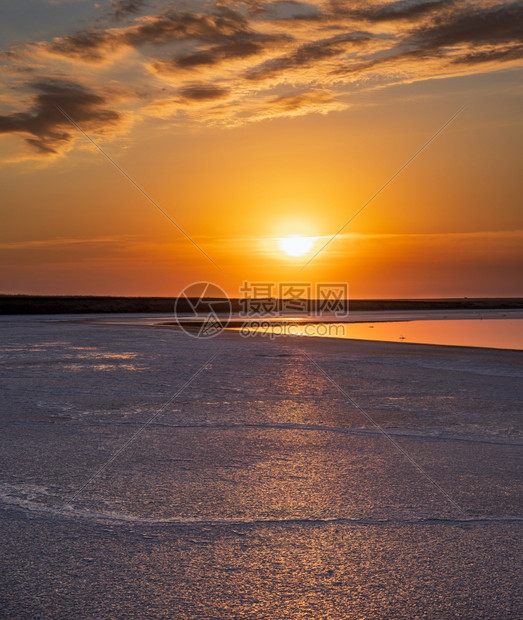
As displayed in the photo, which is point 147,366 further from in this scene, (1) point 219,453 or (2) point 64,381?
(1) point 219,453

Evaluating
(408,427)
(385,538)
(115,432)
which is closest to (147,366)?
(115,432)

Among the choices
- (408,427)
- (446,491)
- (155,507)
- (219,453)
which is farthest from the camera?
(408,427)

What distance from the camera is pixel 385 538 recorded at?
15.4 ft

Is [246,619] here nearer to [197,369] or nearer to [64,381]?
[64,381]

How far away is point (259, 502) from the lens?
5.51m

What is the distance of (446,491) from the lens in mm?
5840

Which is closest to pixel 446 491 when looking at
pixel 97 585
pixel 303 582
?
pixel 303 582

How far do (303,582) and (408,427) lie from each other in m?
5.16

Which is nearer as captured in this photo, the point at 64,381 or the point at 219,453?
the point at 219,453

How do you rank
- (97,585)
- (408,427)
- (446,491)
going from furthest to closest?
(408,427) < (446,491) < (97,585)

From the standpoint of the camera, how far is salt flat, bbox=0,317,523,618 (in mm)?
3834

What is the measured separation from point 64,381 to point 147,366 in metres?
3.13

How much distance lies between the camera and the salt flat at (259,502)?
3.83 meters

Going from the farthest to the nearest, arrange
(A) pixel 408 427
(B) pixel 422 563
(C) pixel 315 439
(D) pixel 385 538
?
(A) pixel 408 427 < (C) pixel 315 439 < (D) pixel 385 538 < (B) pixel 422 563
